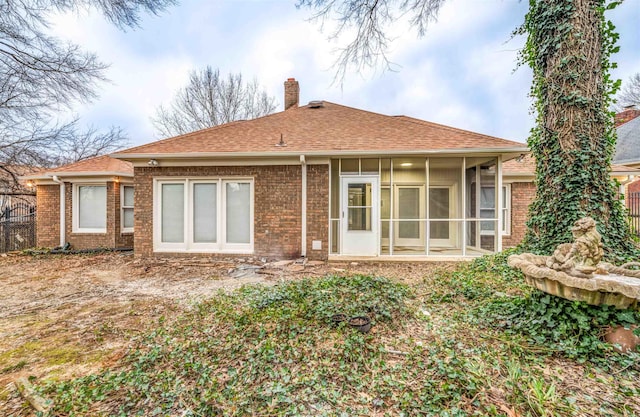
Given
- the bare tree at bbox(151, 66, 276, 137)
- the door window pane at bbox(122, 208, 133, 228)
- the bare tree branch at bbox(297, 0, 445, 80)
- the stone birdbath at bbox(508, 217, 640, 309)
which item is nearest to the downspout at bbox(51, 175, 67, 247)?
the door window pane at bbox(122, 208, 133, 228)

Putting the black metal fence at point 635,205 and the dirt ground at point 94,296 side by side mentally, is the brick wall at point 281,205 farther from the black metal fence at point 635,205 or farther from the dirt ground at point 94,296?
the black metal fence at point 635,205

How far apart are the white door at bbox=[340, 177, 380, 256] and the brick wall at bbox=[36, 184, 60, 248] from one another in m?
10.2

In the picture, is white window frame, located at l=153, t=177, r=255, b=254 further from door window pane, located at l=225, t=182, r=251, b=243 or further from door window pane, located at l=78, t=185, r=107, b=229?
door window pane, located at l=78, t=185, r=107, b=229

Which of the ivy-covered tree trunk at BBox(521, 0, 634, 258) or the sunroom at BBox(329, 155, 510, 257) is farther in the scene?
the sunroom at BBox(329, 155, 510, 257)

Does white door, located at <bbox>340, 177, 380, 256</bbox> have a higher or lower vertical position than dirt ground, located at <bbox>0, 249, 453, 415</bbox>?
higher

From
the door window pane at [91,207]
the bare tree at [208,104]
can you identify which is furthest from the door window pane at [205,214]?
the bare tree at [208,104]

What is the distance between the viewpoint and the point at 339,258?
7102 millimetres

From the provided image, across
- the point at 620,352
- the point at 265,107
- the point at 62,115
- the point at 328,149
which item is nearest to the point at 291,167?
the point at 328,149

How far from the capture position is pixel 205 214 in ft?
24.5

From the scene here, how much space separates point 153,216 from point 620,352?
8.82 metres

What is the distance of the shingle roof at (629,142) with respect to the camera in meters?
10.5

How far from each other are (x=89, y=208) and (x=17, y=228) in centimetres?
331

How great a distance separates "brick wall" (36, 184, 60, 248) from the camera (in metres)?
9.62

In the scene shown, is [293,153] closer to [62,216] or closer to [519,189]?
[519,189]
